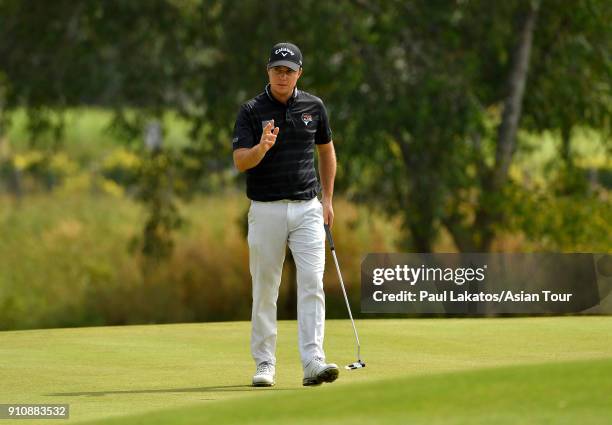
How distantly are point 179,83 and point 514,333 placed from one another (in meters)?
9.95

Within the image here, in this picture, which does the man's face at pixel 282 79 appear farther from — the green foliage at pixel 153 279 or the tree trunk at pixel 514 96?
the green foliage at pixel 153 279

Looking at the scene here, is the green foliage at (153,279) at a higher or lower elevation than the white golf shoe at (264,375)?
higher

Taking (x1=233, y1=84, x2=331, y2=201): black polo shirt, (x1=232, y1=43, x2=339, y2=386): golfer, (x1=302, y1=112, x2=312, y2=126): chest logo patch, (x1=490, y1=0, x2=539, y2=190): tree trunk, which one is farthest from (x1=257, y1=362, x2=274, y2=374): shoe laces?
(x1=490, y1=0, x2=539, y2=190): tree trunk


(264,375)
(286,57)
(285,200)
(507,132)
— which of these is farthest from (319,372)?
(507,132)

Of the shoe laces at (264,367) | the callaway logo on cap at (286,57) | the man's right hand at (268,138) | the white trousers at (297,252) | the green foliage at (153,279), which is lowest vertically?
the shoe laces at (264,367)

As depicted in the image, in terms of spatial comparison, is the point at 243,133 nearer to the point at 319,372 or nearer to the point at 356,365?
the point at 319,372

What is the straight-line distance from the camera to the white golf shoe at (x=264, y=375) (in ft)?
28.1

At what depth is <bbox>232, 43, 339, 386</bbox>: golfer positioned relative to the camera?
8.55 metres

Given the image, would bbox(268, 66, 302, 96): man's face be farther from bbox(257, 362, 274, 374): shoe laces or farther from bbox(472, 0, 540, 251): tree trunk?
bbox(472, 0, 540, 251): tree trunk

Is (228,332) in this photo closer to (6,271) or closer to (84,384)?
(84,384)

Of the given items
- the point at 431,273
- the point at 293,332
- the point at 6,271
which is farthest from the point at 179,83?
→ the point at 293,332

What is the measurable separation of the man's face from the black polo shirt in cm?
8

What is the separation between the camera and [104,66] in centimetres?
2012

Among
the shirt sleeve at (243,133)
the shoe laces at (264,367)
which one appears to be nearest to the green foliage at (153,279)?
the shoe laces at (264,367)
